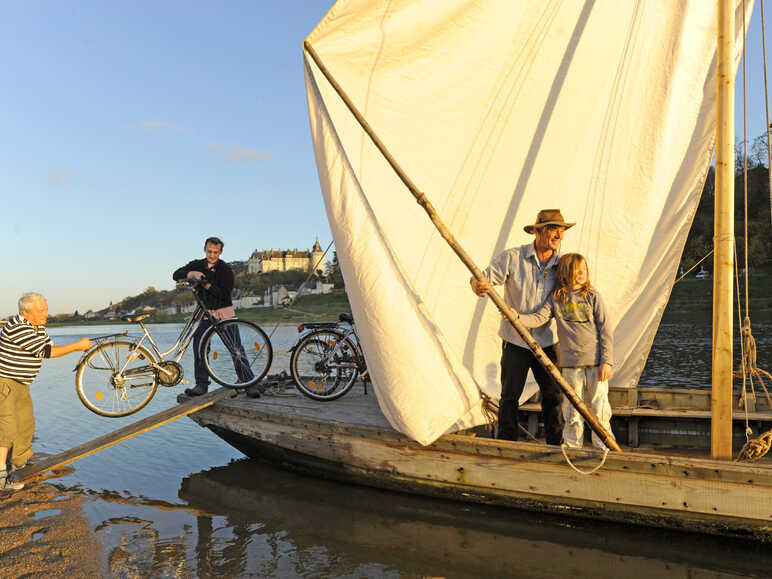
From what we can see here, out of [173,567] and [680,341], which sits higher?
[680,341]

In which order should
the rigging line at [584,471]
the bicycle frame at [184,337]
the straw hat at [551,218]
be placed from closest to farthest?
the rigging line at [584,471]
the straw hat at [551,218]
the bicycle frame at [184,337]

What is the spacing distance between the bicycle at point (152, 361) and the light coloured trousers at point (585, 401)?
407 cm

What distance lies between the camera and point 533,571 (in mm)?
4910

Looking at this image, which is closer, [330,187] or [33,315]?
[330,187]

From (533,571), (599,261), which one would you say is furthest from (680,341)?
(533,571)

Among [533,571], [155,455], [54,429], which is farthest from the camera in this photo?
[54,429]

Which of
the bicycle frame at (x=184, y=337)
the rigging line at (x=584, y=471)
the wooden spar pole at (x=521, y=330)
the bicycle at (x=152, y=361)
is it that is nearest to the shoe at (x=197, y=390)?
the bicycle at (x=152, y=361)

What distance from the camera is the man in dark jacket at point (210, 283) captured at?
26.2 feet

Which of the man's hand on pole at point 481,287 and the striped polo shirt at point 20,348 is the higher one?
the man's hand on pole at point 481,287

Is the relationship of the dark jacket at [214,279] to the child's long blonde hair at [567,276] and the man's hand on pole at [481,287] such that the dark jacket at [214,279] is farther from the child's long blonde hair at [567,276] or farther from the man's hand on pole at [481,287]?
the child's long blonde hair at [567,276]

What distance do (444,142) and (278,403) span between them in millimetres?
3896

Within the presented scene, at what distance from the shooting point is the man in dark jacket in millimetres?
8000

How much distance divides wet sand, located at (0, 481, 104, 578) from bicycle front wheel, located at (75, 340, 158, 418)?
3.68 ft

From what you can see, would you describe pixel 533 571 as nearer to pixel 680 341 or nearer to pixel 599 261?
pixel 599 261
